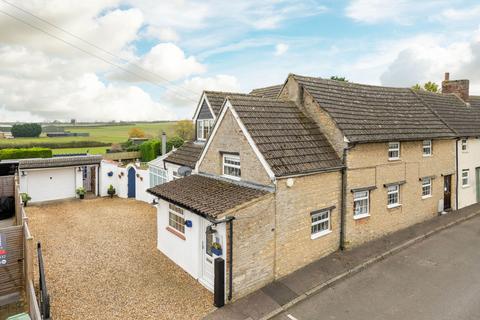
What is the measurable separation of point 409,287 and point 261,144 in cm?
748

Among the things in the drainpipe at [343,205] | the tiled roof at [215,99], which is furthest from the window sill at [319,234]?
the tiled roof at [215,99]

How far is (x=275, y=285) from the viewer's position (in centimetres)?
1126

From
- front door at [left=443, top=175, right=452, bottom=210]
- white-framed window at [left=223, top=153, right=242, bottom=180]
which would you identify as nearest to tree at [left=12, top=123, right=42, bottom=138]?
white-framed window at [left=223, top=153, right=242, bottom=180]

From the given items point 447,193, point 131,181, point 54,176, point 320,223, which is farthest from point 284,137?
point 54,176

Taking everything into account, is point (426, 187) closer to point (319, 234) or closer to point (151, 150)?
point (319, 234)

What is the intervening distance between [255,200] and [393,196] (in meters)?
9.39

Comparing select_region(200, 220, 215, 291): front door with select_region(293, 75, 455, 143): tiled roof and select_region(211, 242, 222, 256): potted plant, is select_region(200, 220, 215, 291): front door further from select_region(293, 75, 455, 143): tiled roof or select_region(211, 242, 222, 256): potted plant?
select_region(293, 75, 455, 143): tiled roof

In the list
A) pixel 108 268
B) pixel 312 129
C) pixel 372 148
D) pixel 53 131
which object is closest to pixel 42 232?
pixel 108 268

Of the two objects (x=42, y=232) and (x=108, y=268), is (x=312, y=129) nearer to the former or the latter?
(x=108, y=268)

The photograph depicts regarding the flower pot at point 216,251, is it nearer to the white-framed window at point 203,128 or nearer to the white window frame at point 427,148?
the white-framed window at point 203,128

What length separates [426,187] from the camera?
60.2ft

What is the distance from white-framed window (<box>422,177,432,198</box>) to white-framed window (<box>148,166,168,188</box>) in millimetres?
15852

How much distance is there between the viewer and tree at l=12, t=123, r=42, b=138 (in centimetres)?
5519

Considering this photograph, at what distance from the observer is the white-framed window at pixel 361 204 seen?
47.2 ft
